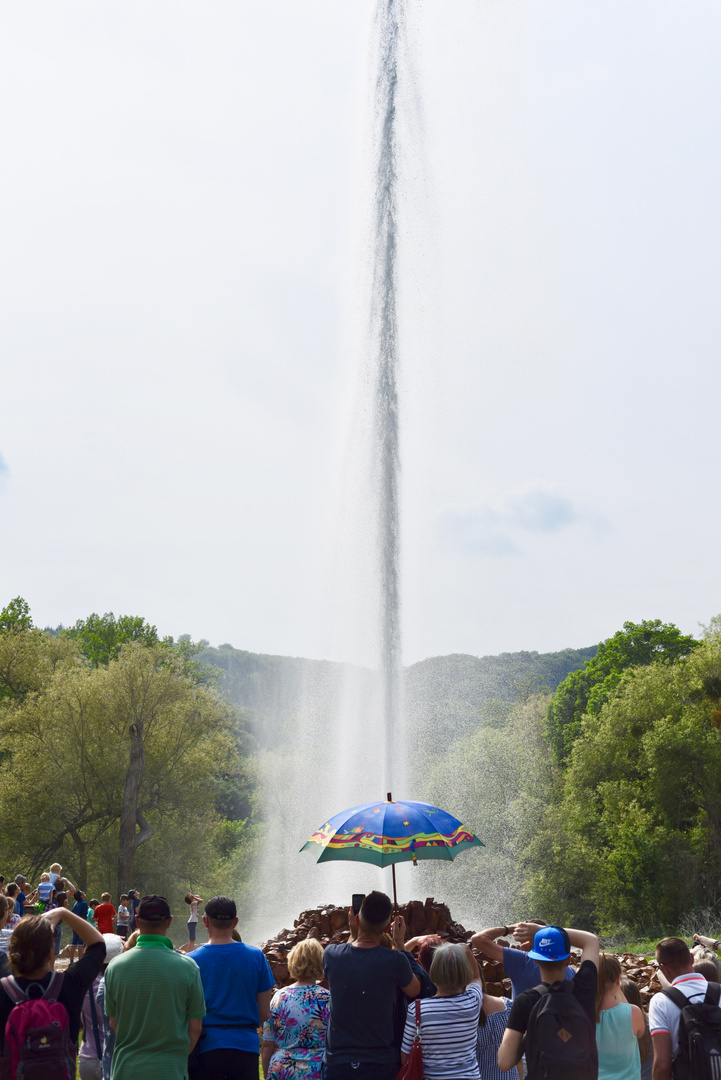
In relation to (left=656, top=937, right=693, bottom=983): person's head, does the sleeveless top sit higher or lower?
lower

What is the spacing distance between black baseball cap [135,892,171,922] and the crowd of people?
0.01 meters

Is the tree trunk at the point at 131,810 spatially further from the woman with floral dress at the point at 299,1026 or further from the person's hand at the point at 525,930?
the person's hand at the point at 525,930

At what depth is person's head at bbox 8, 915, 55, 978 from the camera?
4457 mm

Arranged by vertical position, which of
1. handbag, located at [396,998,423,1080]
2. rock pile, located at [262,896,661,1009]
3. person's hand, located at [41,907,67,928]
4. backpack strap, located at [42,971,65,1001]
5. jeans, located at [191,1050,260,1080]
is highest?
person's hand, located at [41,907,67,928]

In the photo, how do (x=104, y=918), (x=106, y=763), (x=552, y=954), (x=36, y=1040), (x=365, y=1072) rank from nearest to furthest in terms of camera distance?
(x=36, y=1040), (x=552, y=954), (x=365, y=1072), (x=104, y=918), (x=106, y=763)

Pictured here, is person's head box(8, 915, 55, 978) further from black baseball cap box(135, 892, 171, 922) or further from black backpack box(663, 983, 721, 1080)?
black backpack box(663, 983, 721, 1080)

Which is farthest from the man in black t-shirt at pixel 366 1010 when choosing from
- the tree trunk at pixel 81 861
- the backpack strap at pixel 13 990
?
the tree trunk at pixel 81 861

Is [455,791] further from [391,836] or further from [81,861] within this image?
[391,836]

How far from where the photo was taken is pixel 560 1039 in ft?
14.6

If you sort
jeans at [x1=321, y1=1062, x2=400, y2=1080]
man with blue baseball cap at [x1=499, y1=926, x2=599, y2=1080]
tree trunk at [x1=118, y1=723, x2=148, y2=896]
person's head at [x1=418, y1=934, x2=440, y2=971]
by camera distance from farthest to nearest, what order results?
1. tree trunk at [x1=118, y1=723, x2=148, y2=896]
2. person's head at [x1=418, y1=934, x2=440, y2=971]
3. jeans at [x1=321, y1=1062, x2=400, y2=1080]
4. man with blue baseball cap at [x1=499, y1=926, x2=599, y2=1080]

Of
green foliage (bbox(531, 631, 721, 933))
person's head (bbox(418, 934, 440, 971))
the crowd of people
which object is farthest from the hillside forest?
the crowd of people

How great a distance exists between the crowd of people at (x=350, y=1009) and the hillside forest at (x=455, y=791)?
2670cm

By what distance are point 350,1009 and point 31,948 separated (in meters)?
1.84

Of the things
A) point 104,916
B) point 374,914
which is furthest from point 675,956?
point 104,916
